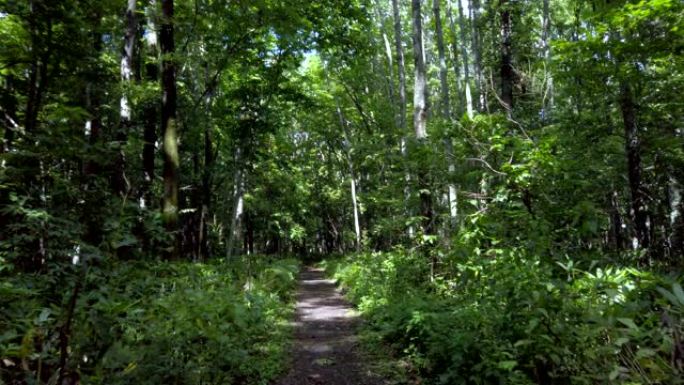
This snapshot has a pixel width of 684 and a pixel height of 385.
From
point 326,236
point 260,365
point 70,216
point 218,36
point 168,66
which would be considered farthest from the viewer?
point 326,236

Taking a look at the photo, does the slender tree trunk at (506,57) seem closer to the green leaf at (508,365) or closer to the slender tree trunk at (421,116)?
the slender tree trunk at (421,116)

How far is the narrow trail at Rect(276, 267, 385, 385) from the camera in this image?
5.64 meters

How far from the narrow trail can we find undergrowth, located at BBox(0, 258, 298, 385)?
1.13 ft

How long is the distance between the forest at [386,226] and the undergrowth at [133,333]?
0.09ft

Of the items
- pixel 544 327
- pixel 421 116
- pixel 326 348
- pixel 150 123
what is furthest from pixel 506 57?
pixel 150 123

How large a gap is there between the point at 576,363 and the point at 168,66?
29.1ft

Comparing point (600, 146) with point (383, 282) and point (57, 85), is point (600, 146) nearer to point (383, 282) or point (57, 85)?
point (383, 282)

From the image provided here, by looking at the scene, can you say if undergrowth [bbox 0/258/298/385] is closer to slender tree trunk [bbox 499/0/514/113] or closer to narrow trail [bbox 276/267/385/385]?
narrow trail [bbox 276/267/385/385]

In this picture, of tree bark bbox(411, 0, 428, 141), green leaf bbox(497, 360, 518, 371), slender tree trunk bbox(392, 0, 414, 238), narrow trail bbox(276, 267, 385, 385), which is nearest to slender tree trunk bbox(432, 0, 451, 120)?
slender tree trunk bbox(392, 0, 414, 238)

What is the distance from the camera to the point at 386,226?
1134 centimetres

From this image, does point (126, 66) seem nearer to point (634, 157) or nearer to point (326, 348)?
point (326, 348)

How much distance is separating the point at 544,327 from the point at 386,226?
7.84 metres

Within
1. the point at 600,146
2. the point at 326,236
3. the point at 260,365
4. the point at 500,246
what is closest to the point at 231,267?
the point at 260,365

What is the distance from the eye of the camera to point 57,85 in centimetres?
762
